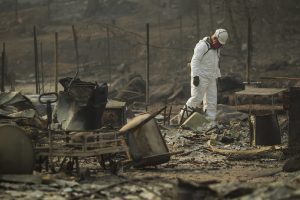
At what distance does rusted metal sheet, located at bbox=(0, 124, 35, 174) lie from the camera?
29.2 feet

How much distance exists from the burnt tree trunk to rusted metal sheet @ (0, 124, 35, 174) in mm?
33416

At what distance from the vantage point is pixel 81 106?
12008mm

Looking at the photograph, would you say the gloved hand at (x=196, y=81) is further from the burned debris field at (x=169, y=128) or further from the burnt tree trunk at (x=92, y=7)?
the burnt tree trunk at (x=92, y=7)

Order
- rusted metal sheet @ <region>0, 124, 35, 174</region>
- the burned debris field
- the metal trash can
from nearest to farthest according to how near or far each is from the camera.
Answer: the burned debris field, rusted metal sheet @ <region>0, 124, 35, 174</region>, the metal trash can

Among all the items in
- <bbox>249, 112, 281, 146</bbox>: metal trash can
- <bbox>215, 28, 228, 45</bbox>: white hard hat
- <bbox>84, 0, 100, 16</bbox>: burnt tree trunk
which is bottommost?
<bbox>249, 112, 281, 146</bbox>: metal trash can

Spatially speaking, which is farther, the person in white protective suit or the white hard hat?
the person in white protective suit

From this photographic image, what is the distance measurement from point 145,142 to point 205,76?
5.88 metres

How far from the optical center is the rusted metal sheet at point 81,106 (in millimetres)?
11953

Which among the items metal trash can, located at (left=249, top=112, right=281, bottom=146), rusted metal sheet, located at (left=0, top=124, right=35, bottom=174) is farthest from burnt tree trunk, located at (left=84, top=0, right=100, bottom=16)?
rusted metal sheet, located at (left=0, top=124, right=35, bottom=174)

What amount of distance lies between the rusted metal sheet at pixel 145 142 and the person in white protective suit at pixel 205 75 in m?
5.28

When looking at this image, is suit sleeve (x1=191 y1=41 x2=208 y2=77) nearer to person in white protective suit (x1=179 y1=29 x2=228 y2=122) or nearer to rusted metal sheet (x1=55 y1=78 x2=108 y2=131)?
person in white protective suit (x1=179 y1=29 x2=228 y2=122)

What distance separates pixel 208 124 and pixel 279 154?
3.45 m

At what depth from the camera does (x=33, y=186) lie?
848 cm

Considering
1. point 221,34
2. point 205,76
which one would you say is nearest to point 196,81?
point 205,76
